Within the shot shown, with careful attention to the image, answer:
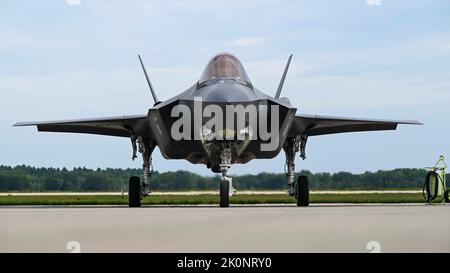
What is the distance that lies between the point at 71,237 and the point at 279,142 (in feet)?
33.2

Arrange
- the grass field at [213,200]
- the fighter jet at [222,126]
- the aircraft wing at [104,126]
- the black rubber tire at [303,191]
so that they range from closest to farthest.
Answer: the fighter jet at [222,126]
the black rubber tire at [303,191]
the aircraft wing at [104,126]
the grass field at [213,200]

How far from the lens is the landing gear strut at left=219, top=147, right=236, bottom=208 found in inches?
578

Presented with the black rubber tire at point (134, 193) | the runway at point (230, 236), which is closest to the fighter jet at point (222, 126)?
the black rubber tire at point (134, 193)

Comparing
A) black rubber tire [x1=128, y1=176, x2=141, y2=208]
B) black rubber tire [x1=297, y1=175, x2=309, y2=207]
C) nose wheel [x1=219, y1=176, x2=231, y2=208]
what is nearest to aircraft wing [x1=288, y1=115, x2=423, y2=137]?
black rubber tire [x1=297, y1=175, x2=309, y2=207]

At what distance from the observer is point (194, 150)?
651 inches

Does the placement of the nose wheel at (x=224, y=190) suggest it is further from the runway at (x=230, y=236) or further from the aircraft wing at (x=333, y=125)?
the runway at (x=230, y=236)

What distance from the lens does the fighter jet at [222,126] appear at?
14891 mm

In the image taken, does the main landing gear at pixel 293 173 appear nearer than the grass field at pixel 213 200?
Yes

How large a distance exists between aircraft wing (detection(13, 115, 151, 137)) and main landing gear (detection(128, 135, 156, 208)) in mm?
291

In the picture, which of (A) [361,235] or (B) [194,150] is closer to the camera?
(A) [361,235]
